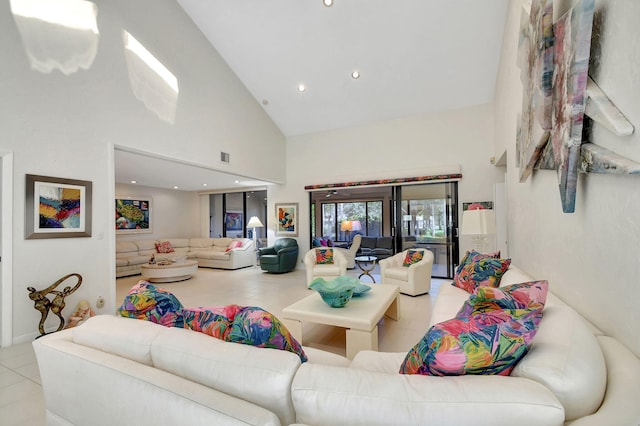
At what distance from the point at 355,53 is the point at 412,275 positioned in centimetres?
392

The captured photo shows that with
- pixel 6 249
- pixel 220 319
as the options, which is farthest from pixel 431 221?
pixel 6 249

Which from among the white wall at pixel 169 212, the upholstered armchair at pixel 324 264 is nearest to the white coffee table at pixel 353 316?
the upholstered armchair at pixel 324 264

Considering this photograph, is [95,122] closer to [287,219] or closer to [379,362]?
[379,362]

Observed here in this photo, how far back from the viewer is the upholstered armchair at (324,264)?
5115 millimetres

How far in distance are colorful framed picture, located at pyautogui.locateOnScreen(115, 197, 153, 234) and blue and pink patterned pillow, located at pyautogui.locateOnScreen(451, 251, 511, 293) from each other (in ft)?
26.2

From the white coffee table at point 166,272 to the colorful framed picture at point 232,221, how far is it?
307 cm

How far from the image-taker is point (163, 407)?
101 cm

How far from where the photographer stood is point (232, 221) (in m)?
9.34

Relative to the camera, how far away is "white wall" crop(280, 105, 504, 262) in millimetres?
5668

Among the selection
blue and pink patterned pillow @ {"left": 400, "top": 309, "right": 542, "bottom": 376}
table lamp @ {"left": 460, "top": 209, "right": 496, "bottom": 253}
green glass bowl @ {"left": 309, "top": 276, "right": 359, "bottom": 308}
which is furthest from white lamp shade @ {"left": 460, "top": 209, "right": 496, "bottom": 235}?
blue and pink patterned pillow @ {"left": 400, "top": 309, "right": 542, "bottom": 376}

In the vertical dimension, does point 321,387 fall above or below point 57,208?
below

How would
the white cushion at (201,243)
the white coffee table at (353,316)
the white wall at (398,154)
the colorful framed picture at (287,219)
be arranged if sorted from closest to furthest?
the white coffee table at (353,316) < the white wall at (398,154) < the colorful framed picture at (287,219) < the white cushion at (201,243)

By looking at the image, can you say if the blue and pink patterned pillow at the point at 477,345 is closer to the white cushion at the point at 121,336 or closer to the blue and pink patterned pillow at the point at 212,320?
the blue and pink patterned pillow at the point at 212,320

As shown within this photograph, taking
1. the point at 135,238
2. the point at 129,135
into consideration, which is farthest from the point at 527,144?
the point at 135,238
